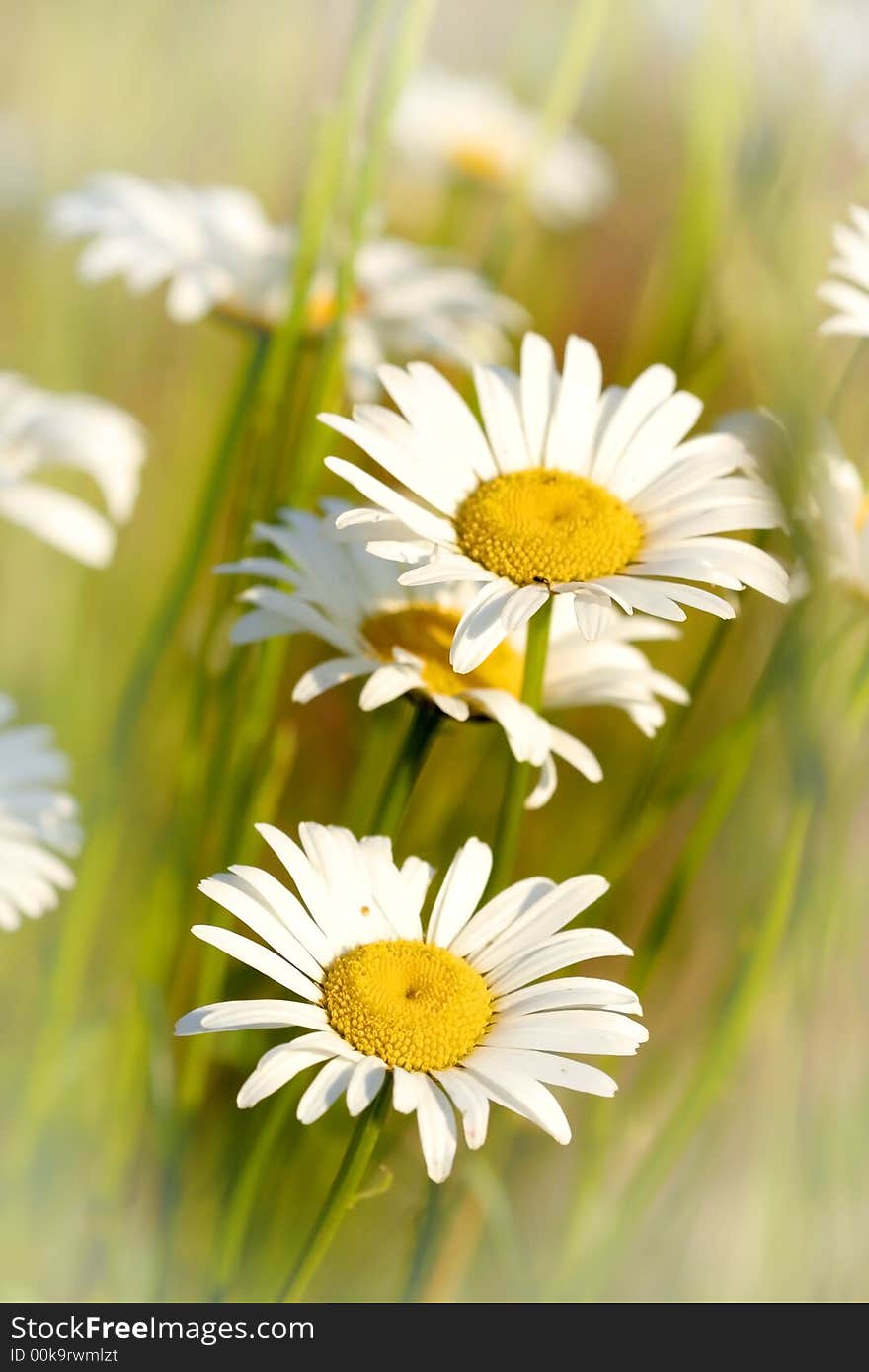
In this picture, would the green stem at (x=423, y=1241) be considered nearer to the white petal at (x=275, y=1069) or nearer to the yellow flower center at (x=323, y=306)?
the white petal at (x=275, y=1069)

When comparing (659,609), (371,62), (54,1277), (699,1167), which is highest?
(371,62)

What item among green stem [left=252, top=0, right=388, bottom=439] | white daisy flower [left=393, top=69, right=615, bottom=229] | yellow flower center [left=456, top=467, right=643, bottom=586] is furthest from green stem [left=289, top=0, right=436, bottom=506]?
white daisy flower [left=393, top=69, right=615, bottom=229]

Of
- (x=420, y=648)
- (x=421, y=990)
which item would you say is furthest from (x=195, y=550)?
(x=421, y=990)

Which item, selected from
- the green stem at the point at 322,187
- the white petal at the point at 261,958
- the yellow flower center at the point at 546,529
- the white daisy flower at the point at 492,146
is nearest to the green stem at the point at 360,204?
the green stem at the point at 322,187

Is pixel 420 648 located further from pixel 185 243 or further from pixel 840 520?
pixel 185 243

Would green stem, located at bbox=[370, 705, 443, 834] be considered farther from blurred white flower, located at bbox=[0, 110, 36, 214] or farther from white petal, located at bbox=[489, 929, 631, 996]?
blurred white flower, located at bbox=[0, 110, 36, 214]

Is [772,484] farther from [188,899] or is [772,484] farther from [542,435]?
[188,899]
